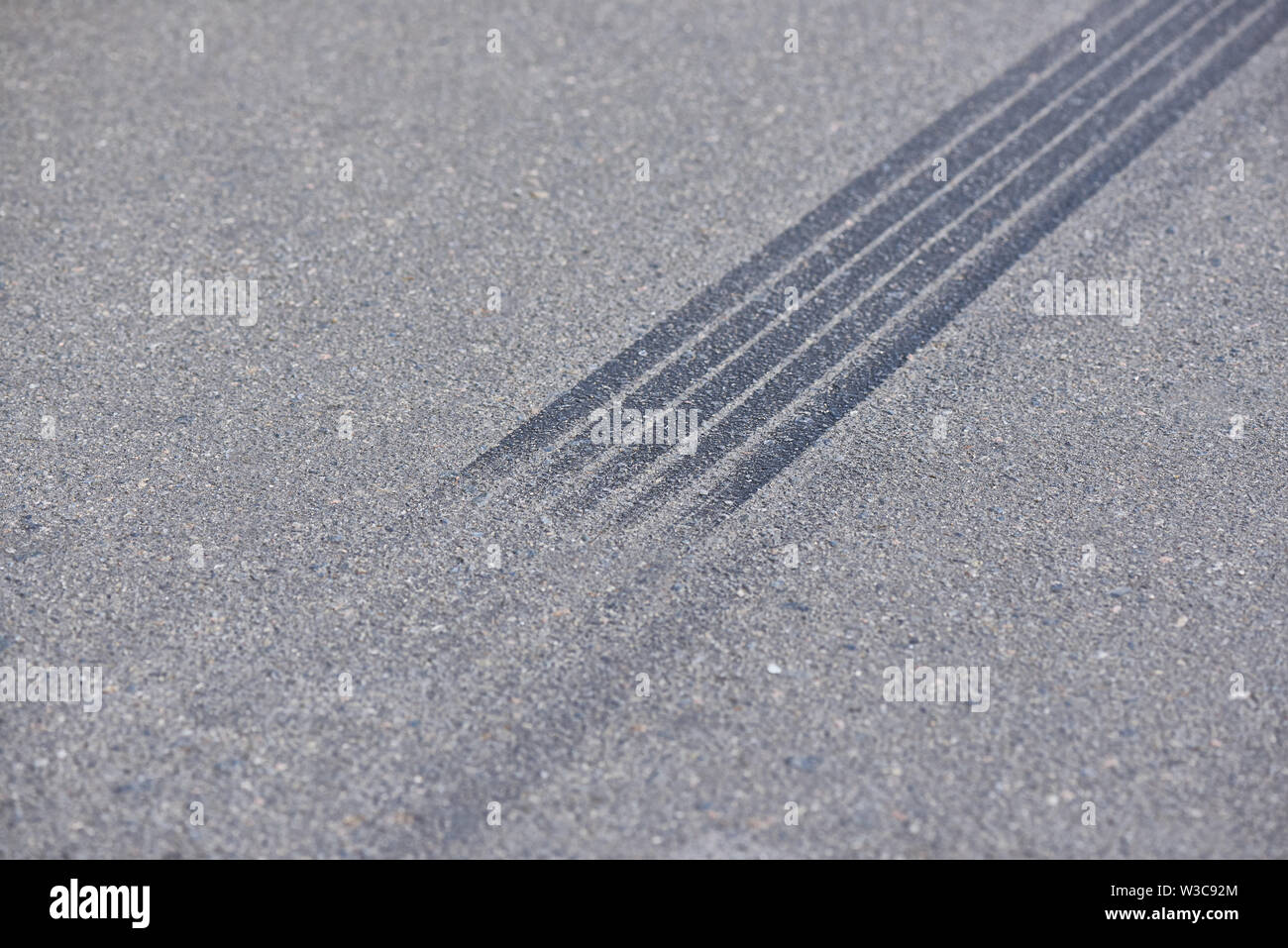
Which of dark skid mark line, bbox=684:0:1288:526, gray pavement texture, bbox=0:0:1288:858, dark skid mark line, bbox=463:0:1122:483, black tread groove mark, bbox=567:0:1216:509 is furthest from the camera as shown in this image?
black tread groove mark, bbox=567:0:1216:509

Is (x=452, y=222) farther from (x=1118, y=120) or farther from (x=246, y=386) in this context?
(x=1118, y=120)

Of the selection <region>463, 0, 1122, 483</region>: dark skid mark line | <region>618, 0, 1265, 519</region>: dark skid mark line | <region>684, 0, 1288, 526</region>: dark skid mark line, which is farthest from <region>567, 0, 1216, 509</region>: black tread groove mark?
<region>463, 0, 1122, 483</region>: dark skid mark line

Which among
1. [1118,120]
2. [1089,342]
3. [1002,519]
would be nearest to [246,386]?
[1002,519]

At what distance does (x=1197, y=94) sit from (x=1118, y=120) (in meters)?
0.64

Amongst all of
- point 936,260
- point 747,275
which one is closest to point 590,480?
point 747,275

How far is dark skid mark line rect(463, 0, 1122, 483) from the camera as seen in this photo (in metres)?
5.20

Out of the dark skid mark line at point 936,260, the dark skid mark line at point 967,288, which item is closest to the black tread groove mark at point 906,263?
the dark skid mark line at point 936,260

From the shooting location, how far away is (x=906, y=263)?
6.11 metres

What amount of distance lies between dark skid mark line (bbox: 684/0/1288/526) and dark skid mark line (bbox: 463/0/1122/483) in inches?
28.8

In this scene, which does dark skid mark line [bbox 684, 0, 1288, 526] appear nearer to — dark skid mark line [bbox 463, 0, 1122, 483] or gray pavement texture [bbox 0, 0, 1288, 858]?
gray pavement texture [bbox 0, 0, 1288, 858]

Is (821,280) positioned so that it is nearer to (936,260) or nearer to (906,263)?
(906,263)

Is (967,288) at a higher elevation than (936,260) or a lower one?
lower

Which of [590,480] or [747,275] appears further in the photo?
[747,275]

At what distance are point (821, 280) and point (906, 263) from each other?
0.46m
